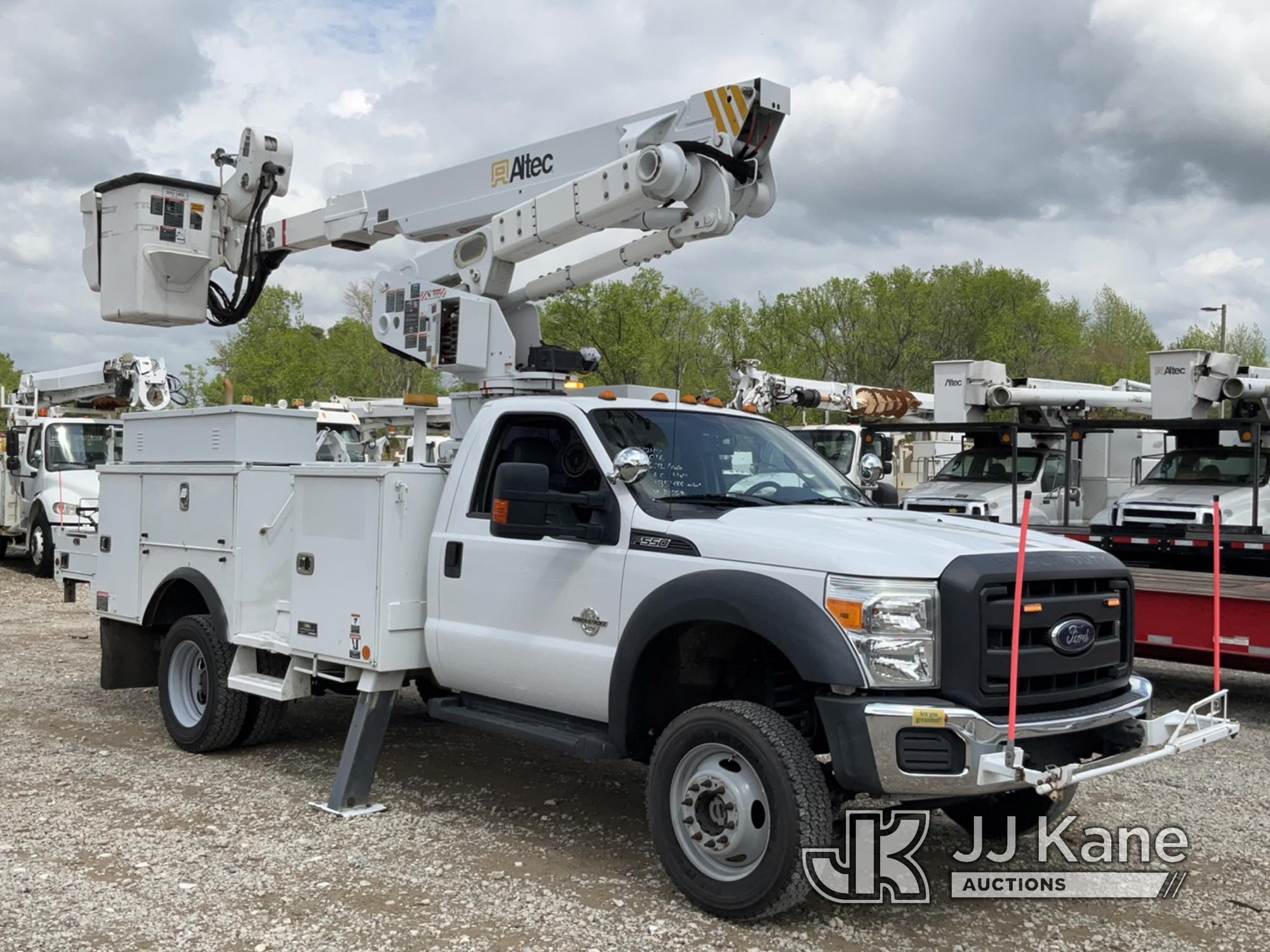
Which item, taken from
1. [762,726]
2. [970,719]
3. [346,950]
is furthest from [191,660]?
[970,719]

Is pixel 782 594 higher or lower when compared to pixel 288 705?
higher

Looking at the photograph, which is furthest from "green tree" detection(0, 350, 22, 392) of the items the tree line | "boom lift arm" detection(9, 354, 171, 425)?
"boom lift arm" detection(9, 354, 171, 425)

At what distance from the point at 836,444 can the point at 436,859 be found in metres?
13.1

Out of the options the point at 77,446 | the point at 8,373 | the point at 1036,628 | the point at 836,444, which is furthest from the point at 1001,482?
the point at 8,373

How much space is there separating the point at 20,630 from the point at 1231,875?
11667 mm

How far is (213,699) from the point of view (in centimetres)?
747

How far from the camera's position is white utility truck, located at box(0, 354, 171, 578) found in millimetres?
18031

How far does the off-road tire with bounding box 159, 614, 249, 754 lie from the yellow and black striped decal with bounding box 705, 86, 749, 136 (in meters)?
4.19

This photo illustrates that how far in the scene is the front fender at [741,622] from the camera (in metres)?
4.62

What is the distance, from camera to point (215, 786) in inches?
273

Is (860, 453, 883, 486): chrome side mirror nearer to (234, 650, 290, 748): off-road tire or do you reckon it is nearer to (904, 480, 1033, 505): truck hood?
(234, 650, 290, 748): off-road tire

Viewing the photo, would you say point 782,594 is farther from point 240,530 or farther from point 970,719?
point 240,530

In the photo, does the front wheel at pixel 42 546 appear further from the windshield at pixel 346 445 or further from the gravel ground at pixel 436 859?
the gravel ground at pixel 436 859

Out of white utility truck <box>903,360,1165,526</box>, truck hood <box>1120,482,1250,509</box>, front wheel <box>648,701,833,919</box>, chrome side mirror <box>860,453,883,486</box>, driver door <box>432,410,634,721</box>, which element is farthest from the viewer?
white utility truck <box>903,360,1165,526</box>
